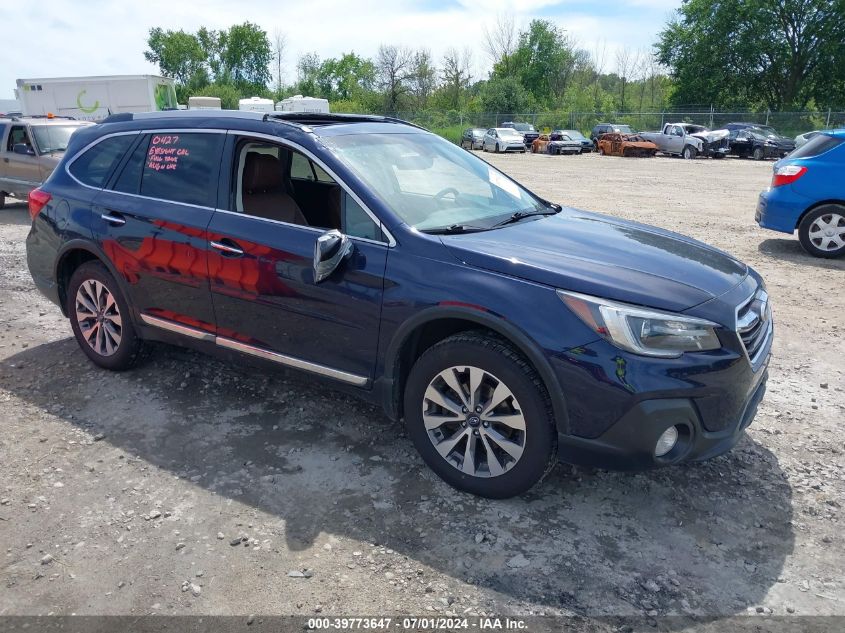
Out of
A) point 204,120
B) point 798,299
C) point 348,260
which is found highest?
point 204,120

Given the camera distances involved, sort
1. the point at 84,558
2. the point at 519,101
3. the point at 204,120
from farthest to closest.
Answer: the point at 519,101, the point at 204,120, the point at 84,558

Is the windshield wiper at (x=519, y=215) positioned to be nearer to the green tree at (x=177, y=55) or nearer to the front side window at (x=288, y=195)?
the front side window at (x=288, y=195)

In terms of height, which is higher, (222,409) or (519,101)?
(519,101)

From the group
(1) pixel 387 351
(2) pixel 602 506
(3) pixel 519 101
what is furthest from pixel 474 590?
(3) pixel 519 101

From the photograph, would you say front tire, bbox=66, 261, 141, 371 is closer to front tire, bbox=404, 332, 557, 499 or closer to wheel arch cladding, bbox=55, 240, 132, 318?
wheel arch cladding, bbox=55, 240, 132, 318

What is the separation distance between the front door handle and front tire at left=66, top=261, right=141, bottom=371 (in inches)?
41.5

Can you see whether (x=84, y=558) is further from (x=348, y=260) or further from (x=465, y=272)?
(x=465, y=272)

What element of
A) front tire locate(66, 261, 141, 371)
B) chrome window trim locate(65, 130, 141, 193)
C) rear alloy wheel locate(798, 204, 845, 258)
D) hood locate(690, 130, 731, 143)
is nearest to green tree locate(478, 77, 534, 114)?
hood locate(690, 130, 731, 143)

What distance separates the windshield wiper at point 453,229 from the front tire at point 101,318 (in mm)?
2312

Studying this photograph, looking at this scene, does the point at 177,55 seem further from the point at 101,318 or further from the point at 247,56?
the point at 101,318

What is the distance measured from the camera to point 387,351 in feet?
11.1

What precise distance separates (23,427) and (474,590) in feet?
9.90

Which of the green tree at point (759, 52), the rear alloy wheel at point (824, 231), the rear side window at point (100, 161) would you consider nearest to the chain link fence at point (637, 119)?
the green tree at point (759, 52)

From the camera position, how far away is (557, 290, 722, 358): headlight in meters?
2.83
